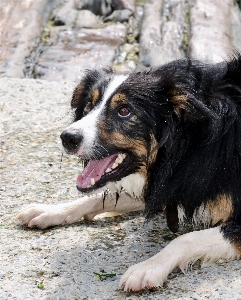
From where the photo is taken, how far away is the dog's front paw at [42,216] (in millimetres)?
4332

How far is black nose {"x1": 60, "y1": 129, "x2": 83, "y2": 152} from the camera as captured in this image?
3.71m

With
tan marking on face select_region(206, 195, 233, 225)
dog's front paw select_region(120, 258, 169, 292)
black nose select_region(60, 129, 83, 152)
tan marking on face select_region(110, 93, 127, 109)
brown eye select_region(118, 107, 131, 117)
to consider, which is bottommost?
dog's front paw select_region(120, 258, 169, 292)

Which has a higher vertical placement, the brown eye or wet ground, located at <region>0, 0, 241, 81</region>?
wet ground, located at <region>0, 0, 241, 81</region>

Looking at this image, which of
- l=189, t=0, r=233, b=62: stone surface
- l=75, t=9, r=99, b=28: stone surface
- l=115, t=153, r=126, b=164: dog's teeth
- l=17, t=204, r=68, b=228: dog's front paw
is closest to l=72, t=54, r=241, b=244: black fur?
l=115, t=153, r=126, b=164: dog's teeth

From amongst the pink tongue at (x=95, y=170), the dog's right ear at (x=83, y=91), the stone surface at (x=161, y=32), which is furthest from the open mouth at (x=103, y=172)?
the stone surface at (x=161, y=32)

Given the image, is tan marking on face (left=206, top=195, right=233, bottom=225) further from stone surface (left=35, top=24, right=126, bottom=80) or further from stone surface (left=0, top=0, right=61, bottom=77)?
stone surface (left=0, top=0, right=61, bottom=77)

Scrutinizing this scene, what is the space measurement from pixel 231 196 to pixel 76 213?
1.08 metres

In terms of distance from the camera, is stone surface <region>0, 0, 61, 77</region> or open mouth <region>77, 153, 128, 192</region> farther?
stone surface <region>0, 0, 61, 77</region>

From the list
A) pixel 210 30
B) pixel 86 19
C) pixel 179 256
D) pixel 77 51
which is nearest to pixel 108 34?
pixel 86 19

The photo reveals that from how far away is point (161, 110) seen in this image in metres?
3.85

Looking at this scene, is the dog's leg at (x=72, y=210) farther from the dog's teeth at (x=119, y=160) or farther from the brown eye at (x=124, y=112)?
the brown eye at (x=124, y=112)

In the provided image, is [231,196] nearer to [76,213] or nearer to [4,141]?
[76,213]

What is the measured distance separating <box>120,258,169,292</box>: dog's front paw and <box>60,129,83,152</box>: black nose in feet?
2.44

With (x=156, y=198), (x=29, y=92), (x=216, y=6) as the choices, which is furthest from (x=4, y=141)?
(x=216, y=6)
